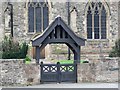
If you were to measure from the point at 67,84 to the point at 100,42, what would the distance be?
628 inches

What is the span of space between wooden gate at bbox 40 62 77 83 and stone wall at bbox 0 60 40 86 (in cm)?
85

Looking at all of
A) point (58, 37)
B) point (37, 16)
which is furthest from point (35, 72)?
point (37, 16)

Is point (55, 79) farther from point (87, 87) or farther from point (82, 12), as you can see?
point (82, 12)

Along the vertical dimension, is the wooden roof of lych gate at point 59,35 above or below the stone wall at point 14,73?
above

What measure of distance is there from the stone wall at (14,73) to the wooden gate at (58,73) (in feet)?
2.79

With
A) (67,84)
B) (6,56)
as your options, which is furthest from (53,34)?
(6,56)

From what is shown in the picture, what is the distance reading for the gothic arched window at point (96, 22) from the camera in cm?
3309

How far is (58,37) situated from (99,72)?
8.82 feet

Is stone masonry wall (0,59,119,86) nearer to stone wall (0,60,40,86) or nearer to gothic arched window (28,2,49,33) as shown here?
stone wall (0,60,40,86)

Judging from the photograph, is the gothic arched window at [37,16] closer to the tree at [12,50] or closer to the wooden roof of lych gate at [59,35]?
the tree at [12,50]

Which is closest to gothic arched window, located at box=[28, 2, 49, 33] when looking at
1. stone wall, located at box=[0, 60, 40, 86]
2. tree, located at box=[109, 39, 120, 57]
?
tree, located at box=[109, 39, 120, 57]

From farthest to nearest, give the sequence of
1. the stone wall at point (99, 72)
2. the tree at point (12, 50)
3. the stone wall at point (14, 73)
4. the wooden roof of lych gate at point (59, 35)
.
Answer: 1. the tree at point (12, 50)
2. the wooden roof of lych gate at point (59, 35)
3. the stone wall at point (99, 72)
4. the stone wall at point (14, 73)

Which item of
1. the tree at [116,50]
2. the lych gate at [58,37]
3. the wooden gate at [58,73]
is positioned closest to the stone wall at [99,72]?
the wooden gate at [58,73]

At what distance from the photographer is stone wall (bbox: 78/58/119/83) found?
17969 mm
